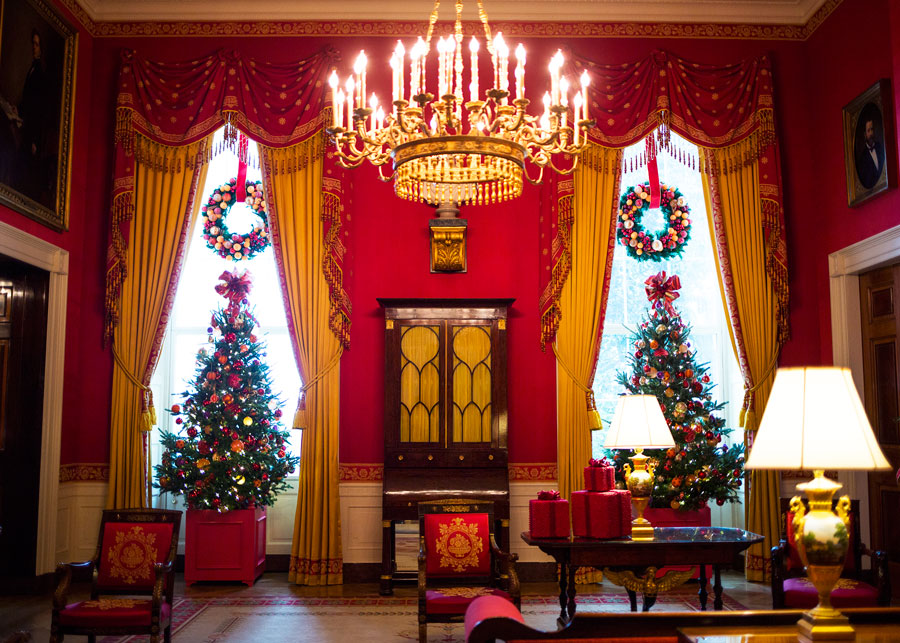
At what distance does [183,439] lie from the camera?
7.16 meters

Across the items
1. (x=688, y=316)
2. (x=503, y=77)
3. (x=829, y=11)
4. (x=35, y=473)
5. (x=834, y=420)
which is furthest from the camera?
(x=688, y=316)

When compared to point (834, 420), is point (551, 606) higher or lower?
lower

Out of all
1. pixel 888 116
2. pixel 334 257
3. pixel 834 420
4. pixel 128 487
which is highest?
pixel 888 116

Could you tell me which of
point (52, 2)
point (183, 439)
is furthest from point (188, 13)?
point (183, 439)

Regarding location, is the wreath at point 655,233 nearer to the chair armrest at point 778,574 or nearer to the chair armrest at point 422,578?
the chair armrest at point 778,574

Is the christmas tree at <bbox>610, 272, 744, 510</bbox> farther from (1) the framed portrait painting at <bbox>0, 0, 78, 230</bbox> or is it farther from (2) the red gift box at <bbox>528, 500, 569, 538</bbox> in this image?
(1) the framed portrait painting at <bbox>0, 0, 78, 230</bbox>

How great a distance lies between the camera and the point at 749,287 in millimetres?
7523

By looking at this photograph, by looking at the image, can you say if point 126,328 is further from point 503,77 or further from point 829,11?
point 829,11

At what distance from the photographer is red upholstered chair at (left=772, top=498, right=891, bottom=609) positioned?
4.70 metres

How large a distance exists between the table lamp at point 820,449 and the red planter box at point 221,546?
18.0 feet

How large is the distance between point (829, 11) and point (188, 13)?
19.3 ft

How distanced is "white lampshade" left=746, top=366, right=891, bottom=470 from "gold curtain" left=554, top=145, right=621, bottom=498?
4.93m

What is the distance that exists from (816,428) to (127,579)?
4132mm

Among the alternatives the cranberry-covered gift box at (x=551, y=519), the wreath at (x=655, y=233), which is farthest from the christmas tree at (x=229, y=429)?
the wreath at (x=655, y=233)
